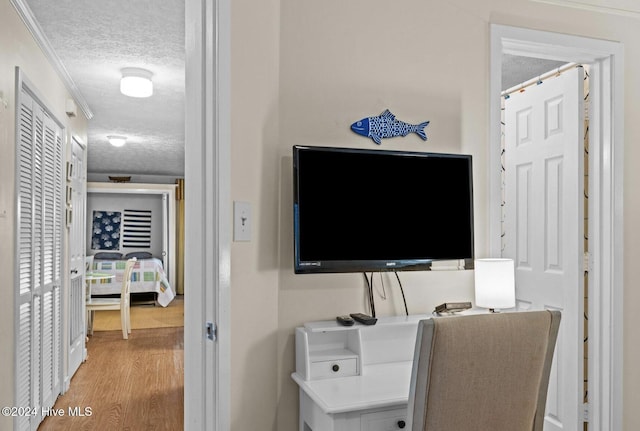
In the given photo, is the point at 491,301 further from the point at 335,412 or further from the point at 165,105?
the point at 165,105

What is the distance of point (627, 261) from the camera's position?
2543 mm

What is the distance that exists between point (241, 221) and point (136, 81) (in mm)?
2524

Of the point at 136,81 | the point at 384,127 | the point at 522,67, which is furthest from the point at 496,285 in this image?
the point at 136,81

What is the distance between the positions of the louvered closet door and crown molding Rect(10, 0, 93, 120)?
36 cm

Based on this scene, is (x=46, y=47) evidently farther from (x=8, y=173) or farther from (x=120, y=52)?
(x=8, y=173)

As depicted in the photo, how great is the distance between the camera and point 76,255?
501cm

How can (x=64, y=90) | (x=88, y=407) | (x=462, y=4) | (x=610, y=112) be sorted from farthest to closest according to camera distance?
(x=64, y=90) → (x=88, y=407) → (x=610, y=112) → (x=462, y=4)

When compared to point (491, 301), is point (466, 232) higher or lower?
higher

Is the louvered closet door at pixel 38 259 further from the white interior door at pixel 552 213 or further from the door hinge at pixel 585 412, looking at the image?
the door hinge at pixel 585 412

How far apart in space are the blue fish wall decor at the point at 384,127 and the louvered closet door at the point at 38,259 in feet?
6.23

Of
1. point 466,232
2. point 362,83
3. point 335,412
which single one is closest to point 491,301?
point 466,232

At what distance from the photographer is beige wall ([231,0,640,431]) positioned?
1.85 meters

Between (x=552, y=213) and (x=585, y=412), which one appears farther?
(x=552, y=213)

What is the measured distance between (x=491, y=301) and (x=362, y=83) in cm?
108
